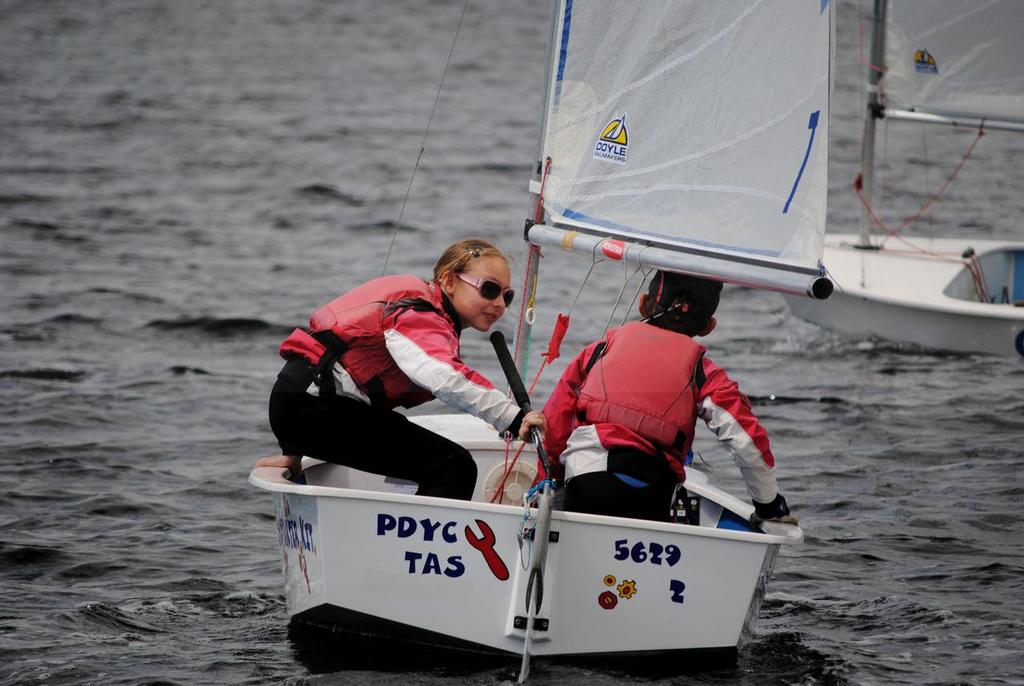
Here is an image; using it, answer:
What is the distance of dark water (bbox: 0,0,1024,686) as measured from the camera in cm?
484

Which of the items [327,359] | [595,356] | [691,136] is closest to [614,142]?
[691,136]

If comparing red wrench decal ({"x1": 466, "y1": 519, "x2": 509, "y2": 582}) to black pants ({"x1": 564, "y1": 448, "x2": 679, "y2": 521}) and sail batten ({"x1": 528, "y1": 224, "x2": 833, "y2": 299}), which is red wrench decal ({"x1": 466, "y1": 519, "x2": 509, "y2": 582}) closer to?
black pants ({"x1": 564, "y1": 448, "x2": 679, "y2": 521})

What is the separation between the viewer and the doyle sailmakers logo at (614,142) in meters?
4.97

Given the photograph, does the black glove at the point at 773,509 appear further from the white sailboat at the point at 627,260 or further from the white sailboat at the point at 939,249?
the white sailboat at the point at 939,249

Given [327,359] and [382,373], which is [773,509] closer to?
[382,373]

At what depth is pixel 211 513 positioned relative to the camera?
6.37m

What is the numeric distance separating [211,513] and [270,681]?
208 cm

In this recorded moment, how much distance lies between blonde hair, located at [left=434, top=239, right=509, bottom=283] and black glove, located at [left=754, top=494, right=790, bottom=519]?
1.12 m

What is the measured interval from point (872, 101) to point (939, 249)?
1.21m

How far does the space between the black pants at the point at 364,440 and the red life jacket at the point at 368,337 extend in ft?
0.20

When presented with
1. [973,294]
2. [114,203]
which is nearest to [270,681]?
[973,294]

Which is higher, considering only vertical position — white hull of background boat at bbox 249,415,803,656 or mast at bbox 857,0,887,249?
mast at bbox 857,0,887,249

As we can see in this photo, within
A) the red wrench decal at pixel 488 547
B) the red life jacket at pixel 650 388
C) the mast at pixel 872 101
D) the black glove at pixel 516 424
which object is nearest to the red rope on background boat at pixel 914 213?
the mast at pixel 872 101

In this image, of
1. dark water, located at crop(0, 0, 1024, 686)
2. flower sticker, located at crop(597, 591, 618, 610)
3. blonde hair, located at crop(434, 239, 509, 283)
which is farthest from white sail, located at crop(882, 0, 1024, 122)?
flower sticker, located at crop(597, 591, 618, 610)
